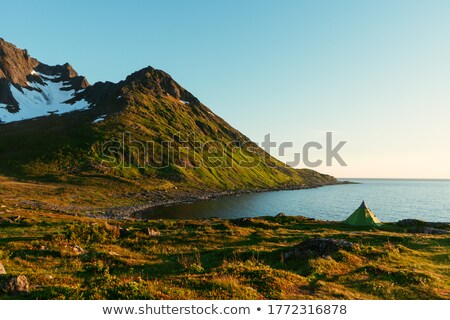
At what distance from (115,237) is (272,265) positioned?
60.0 feet

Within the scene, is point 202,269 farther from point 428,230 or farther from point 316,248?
point 428,230

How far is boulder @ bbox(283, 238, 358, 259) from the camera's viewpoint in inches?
867

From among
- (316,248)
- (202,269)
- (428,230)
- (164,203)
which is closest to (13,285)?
(202,269)

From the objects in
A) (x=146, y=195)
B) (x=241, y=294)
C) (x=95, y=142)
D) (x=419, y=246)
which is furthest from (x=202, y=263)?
(x=95, y=142)

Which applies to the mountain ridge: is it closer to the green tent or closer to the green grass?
the green tent

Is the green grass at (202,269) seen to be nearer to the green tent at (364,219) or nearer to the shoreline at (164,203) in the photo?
the green tent at (364,219)

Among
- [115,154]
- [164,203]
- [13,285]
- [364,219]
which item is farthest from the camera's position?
[115,154]

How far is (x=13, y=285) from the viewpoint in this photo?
11.9 meters

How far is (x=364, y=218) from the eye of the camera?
51.2m

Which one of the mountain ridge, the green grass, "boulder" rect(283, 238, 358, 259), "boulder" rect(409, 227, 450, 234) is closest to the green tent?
"boulder" rect(409, 227, 450, 234)

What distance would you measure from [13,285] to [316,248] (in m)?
19.8

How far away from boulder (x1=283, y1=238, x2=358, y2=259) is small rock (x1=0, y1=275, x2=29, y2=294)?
1716 centimetres

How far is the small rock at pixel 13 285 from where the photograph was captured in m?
11.8
